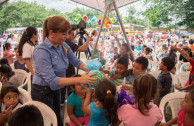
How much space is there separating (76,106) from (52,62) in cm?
53

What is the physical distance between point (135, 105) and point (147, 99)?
11cm

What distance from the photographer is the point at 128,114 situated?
43.9 inches

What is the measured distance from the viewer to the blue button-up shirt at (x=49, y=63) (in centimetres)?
116

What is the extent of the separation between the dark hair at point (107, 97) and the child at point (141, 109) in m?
0.08

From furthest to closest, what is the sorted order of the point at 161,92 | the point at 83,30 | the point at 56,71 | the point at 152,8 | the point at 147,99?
the point at 152,8
the point at 83,30
the point at 161,92
the point at 56,71
the point at 147,99

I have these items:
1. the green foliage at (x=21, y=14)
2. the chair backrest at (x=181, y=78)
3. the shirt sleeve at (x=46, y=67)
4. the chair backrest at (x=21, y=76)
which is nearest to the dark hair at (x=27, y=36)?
the chair backrest at (x=21, y=76)

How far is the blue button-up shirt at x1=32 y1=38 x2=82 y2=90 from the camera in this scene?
116 centimetres

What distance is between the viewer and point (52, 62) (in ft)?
4.09

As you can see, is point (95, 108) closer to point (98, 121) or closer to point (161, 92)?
point (98, 121)

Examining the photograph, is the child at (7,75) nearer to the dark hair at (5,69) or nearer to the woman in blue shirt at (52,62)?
the dark hair at (5,69)

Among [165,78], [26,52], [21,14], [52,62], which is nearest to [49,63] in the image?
[52,62]

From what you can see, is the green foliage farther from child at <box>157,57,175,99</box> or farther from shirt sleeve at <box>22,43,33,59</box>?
child at <box>157,57,175,99</box>

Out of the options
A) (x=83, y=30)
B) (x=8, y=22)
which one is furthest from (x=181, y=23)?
(x=8, y=22)

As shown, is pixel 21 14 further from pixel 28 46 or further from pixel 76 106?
pixel 76 106
